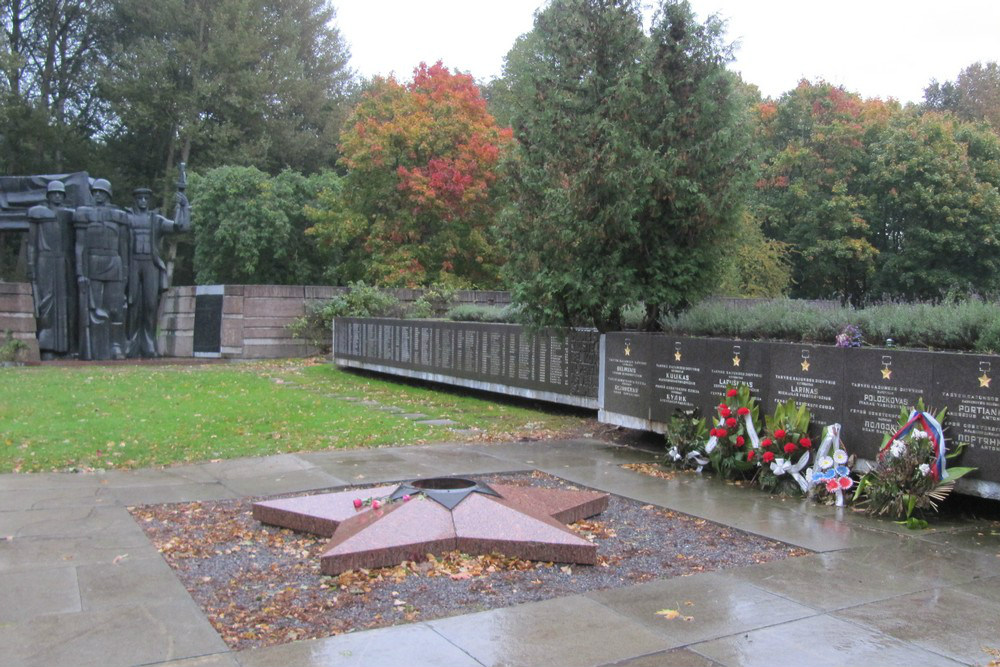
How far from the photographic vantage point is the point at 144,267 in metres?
22.7

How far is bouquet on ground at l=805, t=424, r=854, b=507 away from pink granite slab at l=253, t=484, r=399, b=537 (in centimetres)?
372

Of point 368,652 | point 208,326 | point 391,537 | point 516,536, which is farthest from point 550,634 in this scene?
point 208,326

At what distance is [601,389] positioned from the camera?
1117 centimetres

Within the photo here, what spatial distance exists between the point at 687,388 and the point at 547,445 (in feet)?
6.51

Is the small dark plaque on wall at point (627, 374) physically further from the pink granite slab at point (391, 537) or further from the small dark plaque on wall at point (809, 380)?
the pink granite slab at point (391, 537)

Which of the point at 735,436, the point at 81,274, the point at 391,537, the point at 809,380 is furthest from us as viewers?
the point at 81,274

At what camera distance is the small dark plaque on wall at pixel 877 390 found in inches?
281

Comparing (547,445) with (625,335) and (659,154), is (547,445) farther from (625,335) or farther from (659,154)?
(659,154)

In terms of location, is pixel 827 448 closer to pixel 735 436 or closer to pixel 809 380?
pixel 809 380

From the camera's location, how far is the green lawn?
9633 millimetres

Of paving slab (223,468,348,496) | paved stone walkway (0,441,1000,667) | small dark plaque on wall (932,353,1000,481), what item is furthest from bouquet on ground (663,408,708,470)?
paving slab (223,468,348,496)

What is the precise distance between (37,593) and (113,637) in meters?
0.99

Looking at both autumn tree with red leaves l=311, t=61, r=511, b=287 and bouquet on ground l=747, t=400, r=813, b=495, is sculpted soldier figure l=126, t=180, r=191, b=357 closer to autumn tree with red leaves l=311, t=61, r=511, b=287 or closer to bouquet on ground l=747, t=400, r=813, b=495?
autumn tree with red leaves l=311, t=61, r=511, b=287

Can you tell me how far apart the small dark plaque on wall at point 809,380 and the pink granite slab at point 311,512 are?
3.97 meters
